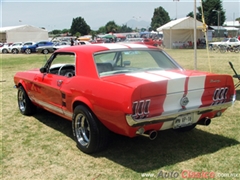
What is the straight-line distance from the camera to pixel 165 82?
12.1 feet

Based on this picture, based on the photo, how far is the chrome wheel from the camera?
171 inches

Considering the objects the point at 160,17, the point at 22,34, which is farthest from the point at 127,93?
the point at 160,17

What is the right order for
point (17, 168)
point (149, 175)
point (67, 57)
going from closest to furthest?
point (149, 175) → point (17, 168) → point (67, 57)

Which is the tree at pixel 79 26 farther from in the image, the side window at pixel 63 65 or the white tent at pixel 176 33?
the side window at pixel 63 65

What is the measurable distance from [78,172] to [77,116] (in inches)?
34.6

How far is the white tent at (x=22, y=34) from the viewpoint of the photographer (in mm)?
55219

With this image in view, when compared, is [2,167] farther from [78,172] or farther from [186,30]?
[186,30]

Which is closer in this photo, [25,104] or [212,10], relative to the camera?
[25,104]

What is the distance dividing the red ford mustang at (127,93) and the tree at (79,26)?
113492 mm

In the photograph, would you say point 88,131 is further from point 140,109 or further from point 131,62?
point 131,62

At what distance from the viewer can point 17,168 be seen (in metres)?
4.00

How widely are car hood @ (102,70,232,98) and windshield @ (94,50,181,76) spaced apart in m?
0.27

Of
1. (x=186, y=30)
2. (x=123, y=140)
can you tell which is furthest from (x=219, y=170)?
(x=186, y=30)

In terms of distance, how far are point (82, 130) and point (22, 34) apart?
5532 centimetres
